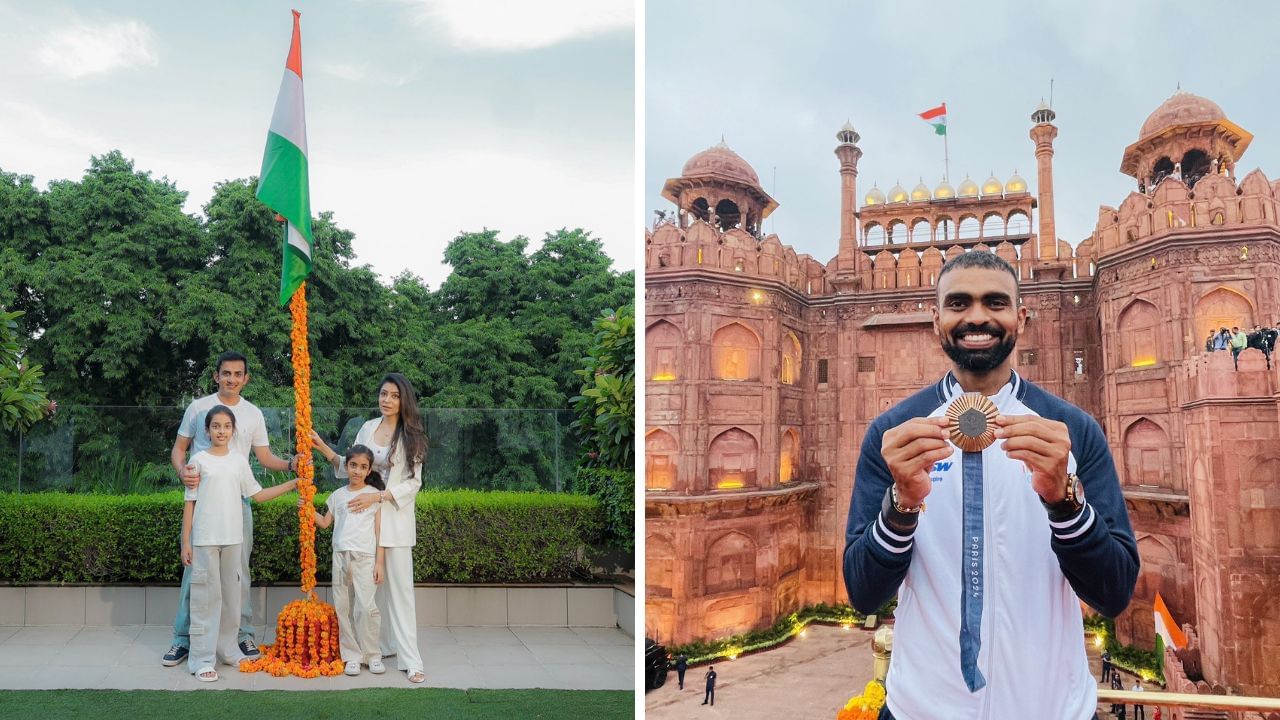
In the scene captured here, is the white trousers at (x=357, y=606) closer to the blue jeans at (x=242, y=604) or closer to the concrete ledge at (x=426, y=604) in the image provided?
the blue jeans at (x=242, y=604)

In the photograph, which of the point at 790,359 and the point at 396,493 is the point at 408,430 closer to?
the point at 396,493

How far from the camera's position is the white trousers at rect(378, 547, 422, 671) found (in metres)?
4.15

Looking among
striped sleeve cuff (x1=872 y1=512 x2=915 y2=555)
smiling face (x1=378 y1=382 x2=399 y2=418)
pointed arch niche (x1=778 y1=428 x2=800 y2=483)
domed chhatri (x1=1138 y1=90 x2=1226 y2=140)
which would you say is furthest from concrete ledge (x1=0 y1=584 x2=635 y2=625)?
domed chhatri (x1=1138 y1=90 x2=1226 y2=140)

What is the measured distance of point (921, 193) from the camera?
3551 millimetres

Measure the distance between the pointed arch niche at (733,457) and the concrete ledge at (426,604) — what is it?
1769mm

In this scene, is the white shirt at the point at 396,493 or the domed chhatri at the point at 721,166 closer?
the domed chhatri at the point at 721,166

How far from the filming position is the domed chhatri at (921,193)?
3537mm

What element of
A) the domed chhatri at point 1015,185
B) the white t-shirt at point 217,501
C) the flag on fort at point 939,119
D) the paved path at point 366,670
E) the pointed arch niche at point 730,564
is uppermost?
the flag on fort at point 939,119

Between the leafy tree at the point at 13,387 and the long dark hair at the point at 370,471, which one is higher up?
the leafy tree at the point at 13,387

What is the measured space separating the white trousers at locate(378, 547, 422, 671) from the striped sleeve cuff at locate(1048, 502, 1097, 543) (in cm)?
301

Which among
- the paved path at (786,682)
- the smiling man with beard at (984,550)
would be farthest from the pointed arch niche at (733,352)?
the smiling man with beard at (984,550)

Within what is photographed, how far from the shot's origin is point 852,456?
360 cm

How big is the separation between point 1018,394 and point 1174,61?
1.64 metres

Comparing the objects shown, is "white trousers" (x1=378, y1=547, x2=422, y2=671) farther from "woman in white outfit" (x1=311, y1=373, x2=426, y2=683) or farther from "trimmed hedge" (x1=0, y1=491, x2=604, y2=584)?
"trimmed hedge" (x1=0, y1=491, x2=604, y2=584)
